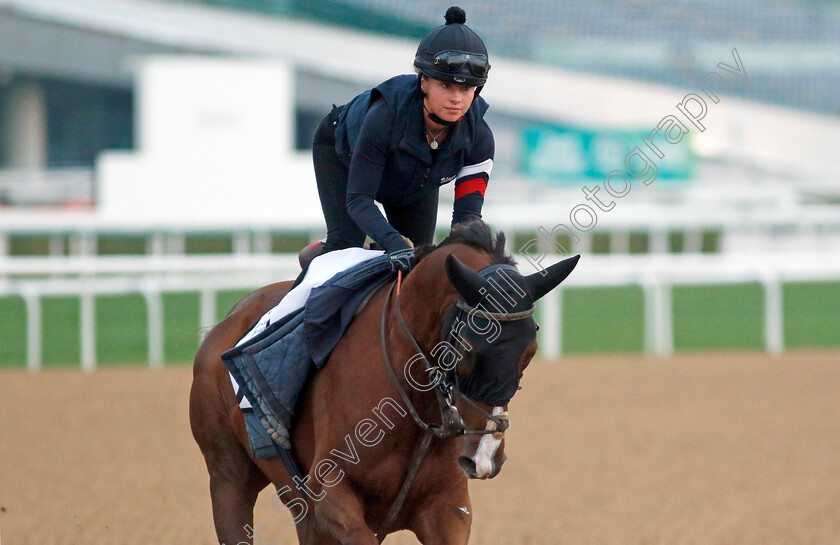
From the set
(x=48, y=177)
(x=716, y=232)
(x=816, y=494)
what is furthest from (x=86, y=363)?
(x=48, y=177)

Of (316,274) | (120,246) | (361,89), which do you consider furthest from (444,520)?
(361,89)

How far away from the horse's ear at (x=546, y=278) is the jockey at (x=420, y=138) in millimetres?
482

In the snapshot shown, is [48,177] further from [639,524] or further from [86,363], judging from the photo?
[639,524]

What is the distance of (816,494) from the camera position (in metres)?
6.07

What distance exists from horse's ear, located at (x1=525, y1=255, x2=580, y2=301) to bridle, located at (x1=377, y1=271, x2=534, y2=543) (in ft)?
0.21

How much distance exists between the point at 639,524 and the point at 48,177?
18271 mm

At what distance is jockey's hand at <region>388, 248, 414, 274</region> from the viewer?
3307 millimetres

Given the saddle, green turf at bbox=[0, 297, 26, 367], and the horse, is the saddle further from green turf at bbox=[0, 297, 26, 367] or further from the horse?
green turf at bbox=[0, 297, 26, 367]

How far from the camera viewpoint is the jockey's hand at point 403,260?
3.31 metres

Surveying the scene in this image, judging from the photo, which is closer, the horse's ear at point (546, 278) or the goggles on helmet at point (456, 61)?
the horse's ear at point (546, 278)

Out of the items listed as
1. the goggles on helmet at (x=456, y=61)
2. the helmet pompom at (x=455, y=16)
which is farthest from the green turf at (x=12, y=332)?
the goggles on helmet at (x=456, y=61)

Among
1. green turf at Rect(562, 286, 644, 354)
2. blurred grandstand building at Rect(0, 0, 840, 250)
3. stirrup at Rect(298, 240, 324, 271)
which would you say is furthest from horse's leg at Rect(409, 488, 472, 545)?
blurred grandstand building at Rect(0, 0, 840, 250)

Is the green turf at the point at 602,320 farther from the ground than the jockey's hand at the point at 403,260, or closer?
closer

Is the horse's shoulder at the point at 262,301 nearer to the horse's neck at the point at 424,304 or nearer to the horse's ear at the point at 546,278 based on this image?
the horse's neck at the point at 424,304
